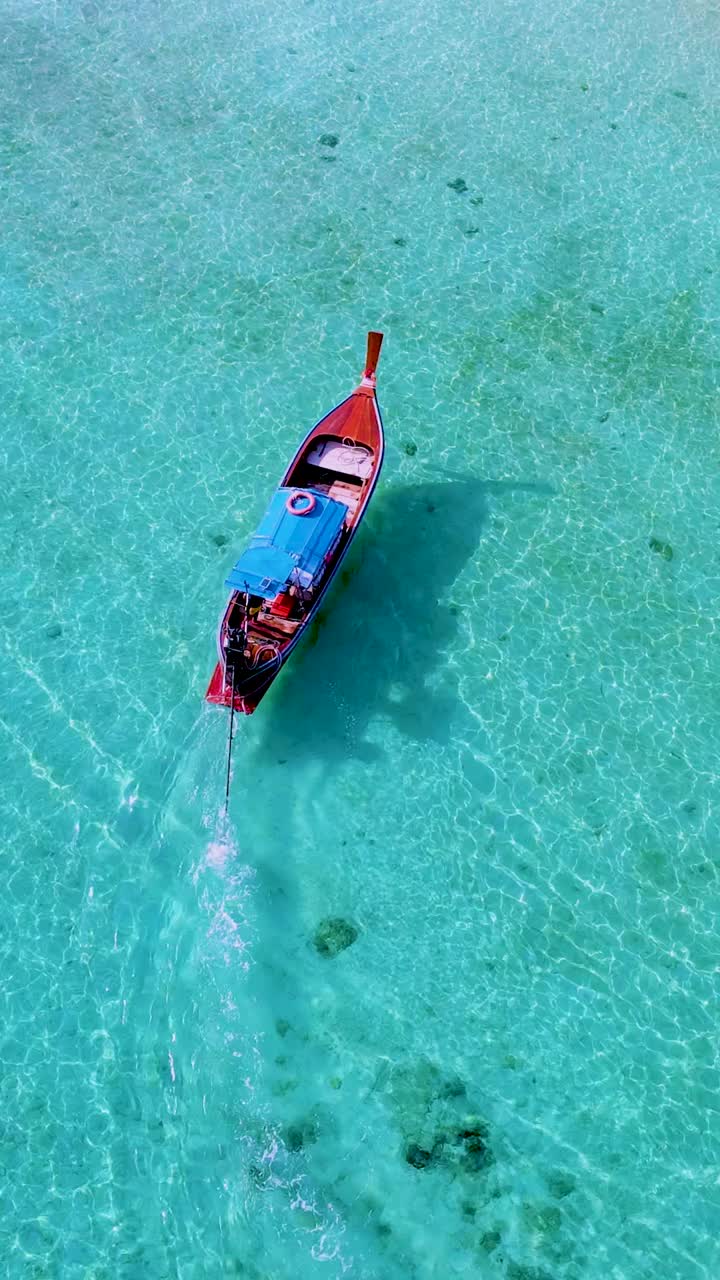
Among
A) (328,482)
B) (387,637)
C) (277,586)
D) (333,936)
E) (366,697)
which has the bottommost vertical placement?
(333,936)

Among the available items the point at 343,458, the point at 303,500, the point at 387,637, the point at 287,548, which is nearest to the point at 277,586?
the point at 287,548

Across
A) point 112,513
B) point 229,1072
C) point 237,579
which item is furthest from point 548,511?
point 229,1072

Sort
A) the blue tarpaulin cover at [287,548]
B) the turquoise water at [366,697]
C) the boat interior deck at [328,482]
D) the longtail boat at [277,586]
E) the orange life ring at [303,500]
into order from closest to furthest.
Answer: the turquoise water at [366,697], the longtail boat at [277,586], the blue tarpaulin cover at [287,548], the orange life ring at [303,500], the boat interior deck at [328,482]

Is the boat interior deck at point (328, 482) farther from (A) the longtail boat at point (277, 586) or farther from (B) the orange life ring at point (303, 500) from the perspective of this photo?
(B) the orange life ring at point (303, 500)

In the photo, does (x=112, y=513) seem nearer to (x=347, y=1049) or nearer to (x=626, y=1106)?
(x=347, y=1049)

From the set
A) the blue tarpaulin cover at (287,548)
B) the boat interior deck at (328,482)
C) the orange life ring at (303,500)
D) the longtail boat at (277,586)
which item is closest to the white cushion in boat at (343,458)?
the boat interior deck at (328,482)

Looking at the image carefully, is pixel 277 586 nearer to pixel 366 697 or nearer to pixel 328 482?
pixel 366 697
